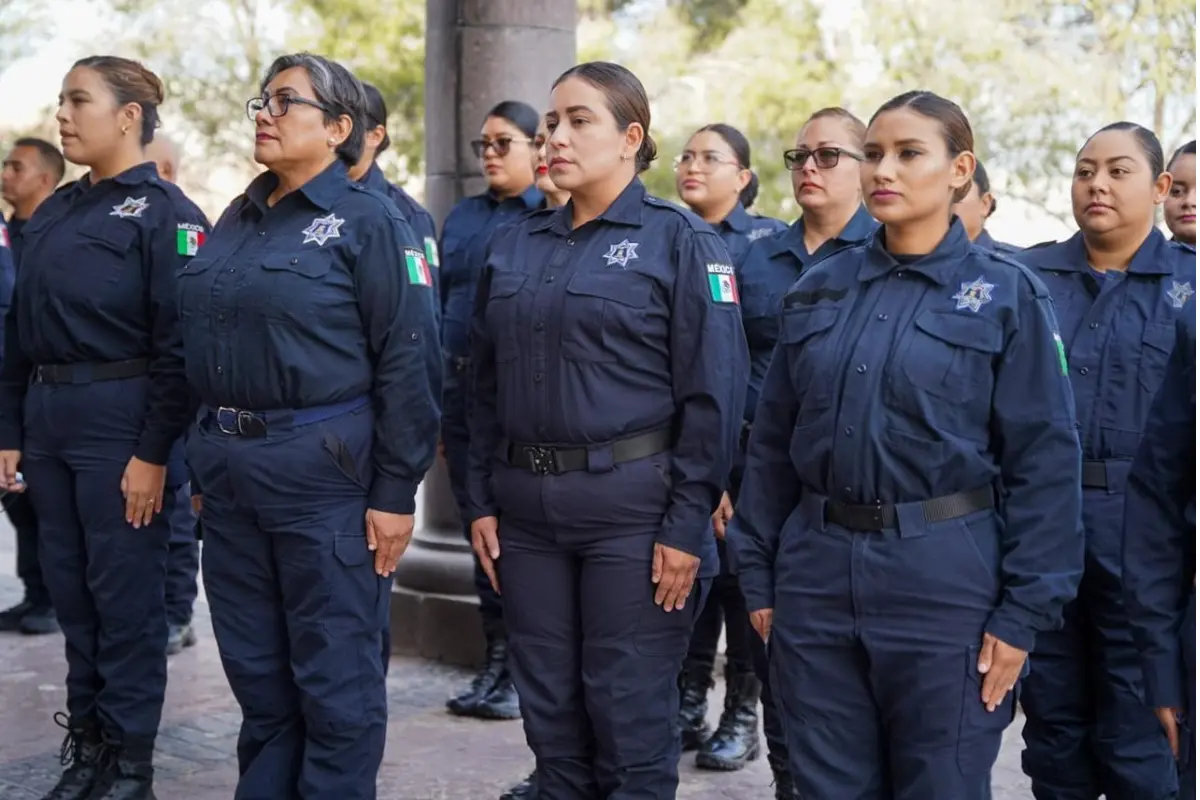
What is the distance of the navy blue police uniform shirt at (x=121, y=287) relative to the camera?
4.80 metres

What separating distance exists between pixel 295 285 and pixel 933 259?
5.24ft

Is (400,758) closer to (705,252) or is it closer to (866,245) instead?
(705,252)

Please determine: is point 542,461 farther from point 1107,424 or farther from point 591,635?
point 1107,424

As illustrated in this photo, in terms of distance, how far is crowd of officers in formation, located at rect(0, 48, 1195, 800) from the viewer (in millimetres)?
3332

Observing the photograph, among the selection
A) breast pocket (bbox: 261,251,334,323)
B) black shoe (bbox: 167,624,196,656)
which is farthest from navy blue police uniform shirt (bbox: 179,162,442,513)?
black shoe (bbox: 167,624,196,656)

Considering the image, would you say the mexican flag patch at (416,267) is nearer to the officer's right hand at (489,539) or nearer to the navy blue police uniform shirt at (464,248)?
the officer's right hand at (489,539)

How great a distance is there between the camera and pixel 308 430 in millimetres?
4164

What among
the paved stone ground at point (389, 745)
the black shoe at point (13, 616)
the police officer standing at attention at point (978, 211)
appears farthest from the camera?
the black shoe at point (13, 616)

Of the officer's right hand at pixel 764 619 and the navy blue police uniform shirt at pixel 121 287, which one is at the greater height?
the navy blue police uniform shirt at pixel 121 287

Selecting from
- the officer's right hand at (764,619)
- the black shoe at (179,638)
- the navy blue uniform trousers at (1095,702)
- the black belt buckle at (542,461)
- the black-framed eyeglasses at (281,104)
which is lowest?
the black shoe at (179,638)

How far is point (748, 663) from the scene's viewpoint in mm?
5582

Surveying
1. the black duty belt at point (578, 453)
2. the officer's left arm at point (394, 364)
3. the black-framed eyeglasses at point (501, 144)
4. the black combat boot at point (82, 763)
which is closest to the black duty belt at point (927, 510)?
the black duty belt at point (578, 453)

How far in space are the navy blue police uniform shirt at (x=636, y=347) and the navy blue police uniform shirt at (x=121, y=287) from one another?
1179 mm

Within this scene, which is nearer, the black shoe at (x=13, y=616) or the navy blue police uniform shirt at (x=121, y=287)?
the navy blue police uniform shirt at (x=121, y=287)
